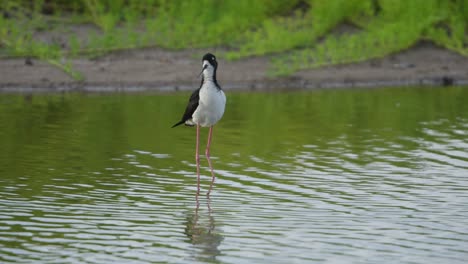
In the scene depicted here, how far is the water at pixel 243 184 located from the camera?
7453 millimetres

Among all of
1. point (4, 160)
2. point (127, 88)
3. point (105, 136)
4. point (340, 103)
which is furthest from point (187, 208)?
point (127, 88)

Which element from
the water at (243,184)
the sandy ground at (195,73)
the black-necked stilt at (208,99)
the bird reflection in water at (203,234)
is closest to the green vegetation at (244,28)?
the sandy ground at (195,73)

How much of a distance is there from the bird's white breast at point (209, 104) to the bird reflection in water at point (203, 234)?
1759 mm

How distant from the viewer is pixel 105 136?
13359mm

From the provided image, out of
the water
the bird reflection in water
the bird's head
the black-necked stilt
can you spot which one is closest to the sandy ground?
the water

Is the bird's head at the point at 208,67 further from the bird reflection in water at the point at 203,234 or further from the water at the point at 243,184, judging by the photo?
the bird reflection in water at the point at 203,234

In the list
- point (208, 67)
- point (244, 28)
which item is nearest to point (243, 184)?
point (208, 67)

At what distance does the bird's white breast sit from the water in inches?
23.3

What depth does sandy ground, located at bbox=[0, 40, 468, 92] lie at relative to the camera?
1877 centimetres

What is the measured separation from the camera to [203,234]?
26.1 ft

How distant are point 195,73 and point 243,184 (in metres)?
9.37

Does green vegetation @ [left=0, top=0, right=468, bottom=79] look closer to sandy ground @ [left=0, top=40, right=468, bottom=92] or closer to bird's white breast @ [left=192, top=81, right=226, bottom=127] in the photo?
sandy ground @ [left=0, top=40, right=468, bottom=92]

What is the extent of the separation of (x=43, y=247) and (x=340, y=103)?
9829 millimetres

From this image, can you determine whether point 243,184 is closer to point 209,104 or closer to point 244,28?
point 209,104
